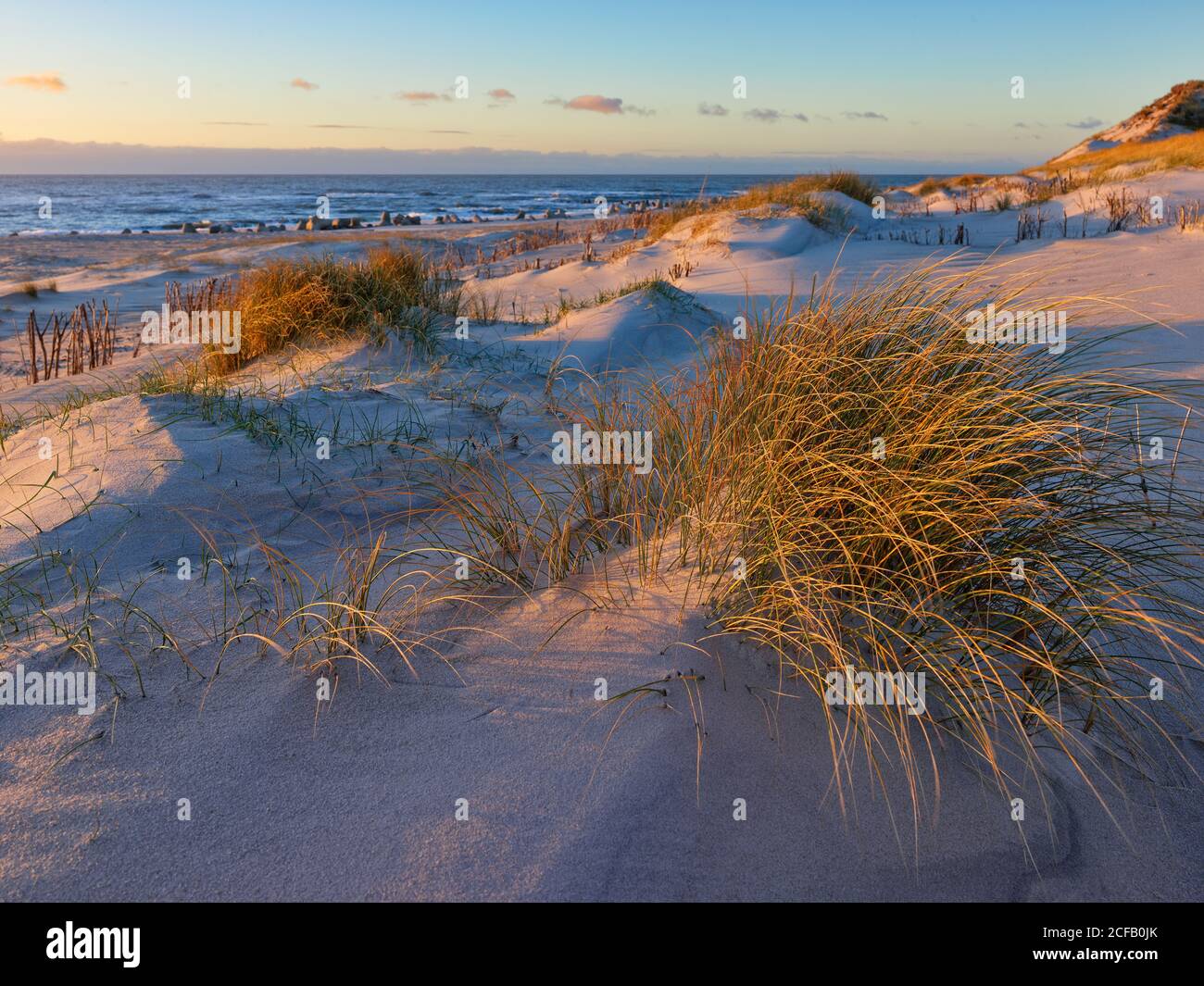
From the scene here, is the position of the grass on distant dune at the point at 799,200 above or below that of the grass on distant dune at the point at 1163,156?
below

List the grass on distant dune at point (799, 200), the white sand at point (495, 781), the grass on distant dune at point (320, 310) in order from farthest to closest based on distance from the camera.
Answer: the grass on distant dune at point (799, 200) < the grass on distant dune at point (320, 310) < the white sand at point (495, 781)

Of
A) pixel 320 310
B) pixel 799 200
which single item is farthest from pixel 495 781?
pixel 799 200

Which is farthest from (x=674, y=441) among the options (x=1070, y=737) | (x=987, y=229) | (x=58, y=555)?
(x=987, y=229)

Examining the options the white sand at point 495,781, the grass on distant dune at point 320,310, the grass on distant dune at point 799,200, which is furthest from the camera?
the grass on distant dune at point 799,200

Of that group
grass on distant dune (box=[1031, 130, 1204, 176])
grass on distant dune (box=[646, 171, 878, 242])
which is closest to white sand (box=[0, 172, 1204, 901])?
grass on distant dune (box=[646, 171, 878, 242])

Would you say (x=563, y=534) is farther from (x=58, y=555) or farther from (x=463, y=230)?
(x=463, y=230)

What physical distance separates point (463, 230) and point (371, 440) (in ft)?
67.3

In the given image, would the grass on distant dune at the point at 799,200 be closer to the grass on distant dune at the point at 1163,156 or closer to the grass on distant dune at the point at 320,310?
the grass on distant dune at the point at 1163,156

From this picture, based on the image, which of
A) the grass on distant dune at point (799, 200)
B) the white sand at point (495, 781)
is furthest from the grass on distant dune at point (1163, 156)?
the white sand at point (495, 781)

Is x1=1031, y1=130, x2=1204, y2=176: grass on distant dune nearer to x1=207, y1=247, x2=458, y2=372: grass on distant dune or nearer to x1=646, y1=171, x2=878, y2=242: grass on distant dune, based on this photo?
x1=646, y1=171, x2=878, y2=242: grass on distant dune

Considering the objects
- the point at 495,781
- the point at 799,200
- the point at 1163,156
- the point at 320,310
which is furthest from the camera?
the point at 1163,156

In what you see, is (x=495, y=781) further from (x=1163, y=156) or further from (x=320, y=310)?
(x=1163, y=156)
